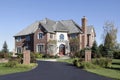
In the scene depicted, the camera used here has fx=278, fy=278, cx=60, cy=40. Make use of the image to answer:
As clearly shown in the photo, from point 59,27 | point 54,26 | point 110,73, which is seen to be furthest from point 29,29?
point 110,73

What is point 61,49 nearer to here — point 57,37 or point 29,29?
point 57,37

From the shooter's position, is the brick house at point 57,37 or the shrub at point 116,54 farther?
the brick house at point 57,37

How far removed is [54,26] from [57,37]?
3599mm

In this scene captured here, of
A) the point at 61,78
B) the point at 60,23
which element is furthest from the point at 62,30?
the point at 61,78

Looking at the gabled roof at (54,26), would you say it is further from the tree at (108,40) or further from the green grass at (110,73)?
the green grass at (110,73)

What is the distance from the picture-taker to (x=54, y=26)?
74.4m

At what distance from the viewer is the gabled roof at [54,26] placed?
72438 millimetres

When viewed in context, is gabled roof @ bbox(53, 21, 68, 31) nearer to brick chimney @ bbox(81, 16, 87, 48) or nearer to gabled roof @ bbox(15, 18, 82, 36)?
gabled roof @ bbox(15, 18, 82, 36)

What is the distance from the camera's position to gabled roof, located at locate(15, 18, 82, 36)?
238 feet

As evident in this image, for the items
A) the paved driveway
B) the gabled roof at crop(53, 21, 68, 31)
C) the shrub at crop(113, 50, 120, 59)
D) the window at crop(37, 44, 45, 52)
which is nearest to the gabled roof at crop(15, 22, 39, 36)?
the window at crop(37, 44, 45, 52)

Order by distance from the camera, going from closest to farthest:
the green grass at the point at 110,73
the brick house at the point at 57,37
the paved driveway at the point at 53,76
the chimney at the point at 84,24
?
the paved driveway at the point at 53,76 < the green grass at the point at 110,73 < the brick house at the point at 57,37 < the chimney at the point at 84,24

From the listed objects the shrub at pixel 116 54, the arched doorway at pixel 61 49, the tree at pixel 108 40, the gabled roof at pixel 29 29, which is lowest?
the shrub at pixel 116 54

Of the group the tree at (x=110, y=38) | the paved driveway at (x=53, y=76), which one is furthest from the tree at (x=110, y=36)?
the paved driveway at (x=53, y=76)

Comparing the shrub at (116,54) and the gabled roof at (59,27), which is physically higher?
the gabled roof at (59,27)
